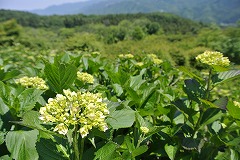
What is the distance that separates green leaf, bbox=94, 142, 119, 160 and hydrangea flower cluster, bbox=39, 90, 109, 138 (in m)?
0.13

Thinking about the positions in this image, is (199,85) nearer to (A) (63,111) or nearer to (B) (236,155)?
(B) (236,155)

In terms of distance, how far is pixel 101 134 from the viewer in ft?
3.88

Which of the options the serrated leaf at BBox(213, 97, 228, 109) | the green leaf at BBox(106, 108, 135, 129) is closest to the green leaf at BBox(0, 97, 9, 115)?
the green leaf at BBox(106, 108, 135, 129)

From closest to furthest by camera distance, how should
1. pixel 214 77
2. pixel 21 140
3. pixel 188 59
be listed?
pixel 21 140
pixel 214 77
pixel 188 59

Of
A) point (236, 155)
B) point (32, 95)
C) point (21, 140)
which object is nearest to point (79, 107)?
point (21, 140)

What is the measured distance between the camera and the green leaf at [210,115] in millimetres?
1741

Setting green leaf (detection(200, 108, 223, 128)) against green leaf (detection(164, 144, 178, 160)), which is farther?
green leaf (detection(200, 108, 223, 128))

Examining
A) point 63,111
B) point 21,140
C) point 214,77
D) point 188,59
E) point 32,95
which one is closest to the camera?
point 63,111

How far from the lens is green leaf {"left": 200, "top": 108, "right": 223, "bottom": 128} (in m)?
1.74

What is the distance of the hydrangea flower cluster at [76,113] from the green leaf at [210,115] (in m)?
0.88

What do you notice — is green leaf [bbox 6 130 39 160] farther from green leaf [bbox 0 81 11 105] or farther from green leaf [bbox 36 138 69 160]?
green leaf [bbox 0 81 11 105]

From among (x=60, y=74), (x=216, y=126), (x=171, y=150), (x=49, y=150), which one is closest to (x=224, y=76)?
(x=216, y=126)

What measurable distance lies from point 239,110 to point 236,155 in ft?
0.93

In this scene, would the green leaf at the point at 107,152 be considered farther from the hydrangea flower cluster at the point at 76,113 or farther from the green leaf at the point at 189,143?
the green leaf at the point at 189,143
